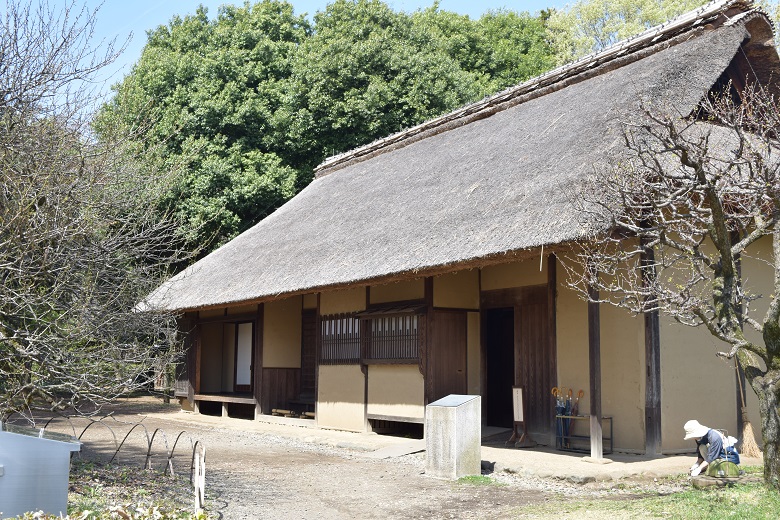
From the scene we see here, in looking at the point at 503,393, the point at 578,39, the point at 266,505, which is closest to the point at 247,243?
the point at 503,393

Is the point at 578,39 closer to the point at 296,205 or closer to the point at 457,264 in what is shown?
the point at 296,205

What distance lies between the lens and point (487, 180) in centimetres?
1134

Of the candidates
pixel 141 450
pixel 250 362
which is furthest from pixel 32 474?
pixel 250 362

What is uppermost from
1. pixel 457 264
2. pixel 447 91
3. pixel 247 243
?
pixel 447 91

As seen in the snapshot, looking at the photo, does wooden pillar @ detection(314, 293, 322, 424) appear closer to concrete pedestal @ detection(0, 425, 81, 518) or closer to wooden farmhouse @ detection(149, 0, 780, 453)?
wooden farmhouse @ detection(149, 0, 780, 453)

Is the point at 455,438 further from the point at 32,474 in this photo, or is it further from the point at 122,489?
the point at 32,474

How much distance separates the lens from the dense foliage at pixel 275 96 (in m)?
22.4

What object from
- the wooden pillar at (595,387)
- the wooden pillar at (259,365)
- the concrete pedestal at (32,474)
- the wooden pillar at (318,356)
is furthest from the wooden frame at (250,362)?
the concrete pedestal at (32,474)

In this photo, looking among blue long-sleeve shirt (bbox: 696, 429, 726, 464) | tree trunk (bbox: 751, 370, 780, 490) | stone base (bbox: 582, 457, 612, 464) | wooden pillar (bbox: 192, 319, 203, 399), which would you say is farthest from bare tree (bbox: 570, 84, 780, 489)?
wooden pillar (bbox: 192, 319, 203, 399)

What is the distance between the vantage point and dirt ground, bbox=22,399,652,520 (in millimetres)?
6957

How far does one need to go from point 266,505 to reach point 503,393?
574cm

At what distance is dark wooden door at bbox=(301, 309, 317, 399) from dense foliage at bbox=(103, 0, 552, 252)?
677cm

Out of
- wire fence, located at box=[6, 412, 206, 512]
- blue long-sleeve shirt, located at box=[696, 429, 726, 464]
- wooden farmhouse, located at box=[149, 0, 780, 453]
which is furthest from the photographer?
wooden farmhouse, located at box=[149, 0, 780, 453]

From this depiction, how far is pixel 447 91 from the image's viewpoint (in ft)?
77.3
